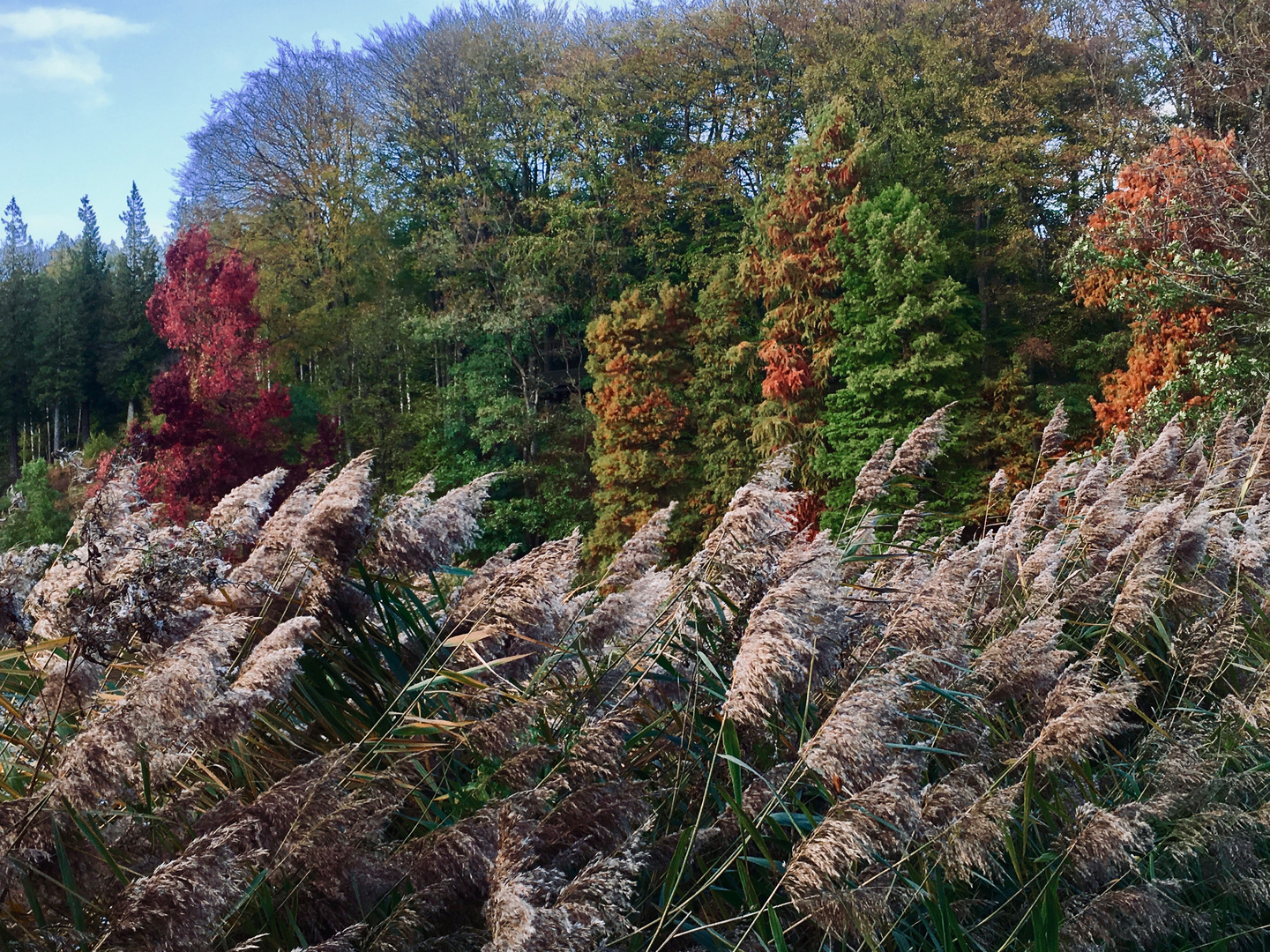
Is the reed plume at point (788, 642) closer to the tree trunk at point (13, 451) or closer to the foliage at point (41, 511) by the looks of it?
the foliage at point (41, 511)

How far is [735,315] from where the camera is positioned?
88.9ft

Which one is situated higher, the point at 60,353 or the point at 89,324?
the point at 89,324

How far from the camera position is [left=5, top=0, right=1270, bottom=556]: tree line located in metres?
21.8

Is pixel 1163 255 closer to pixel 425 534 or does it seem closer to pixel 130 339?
pixel 425 534

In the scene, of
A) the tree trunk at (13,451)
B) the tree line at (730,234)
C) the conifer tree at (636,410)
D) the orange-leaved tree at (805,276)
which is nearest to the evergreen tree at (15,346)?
the tree trunk at (13,451)

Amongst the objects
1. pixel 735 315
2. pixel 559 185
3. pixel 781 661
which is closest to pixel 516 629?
pixel 781 661

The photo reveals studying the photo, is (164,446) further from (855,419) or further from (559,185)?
(559,185)

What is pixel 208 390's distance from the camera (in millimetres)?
22016

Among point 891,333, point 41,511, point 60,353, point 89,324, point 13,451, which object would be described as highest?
point 89,324

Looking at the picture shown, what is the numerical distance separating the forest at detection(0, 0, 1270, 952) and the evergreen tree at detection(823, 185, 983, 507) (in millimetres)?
150

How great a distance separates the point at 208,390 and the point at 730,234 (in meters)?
13.7

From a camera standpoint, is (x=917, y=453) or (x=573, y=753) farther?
(x=917, y=453)

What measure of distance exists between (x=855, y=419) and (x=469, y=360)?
1169 centimetres

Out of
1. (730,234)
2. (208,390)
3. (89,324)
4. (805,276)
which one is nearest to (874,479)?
(208,390)
